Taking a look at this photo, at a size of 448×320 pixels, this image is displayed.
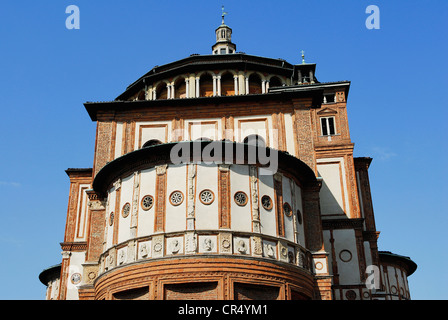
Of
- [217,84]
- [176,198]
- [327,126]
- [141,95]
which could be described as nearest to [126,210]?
[176,198]

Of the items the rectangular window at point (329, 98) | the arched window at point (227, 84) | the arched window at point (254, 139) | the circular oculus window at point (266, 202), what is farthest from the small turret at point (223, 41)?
the circular oculus window at point (266, 202)

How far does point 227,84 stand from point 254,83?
6.49ft

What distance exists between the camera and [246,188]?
2447 cm

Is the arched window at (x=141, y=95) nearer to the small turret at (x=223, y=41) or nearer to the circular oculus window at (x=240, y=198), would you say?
the small turret at (x=223, y=41)

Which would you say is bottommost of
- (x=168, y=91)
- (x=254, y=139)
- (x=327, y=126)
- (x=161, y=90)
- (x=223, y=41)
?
(x=254, y=139)

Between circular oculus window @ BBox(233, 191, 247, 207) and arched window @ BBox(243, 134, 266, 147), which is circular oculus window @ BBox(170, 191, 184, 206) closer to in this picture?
circular oculus window @ BBox(233, 191, 247, 207)

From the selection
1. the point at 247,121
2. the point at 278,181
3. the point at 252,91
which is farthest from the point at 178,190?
the point at 252,91

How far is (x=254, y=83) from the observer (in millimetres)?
38906

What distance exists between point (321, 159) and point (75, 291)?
17948 mm

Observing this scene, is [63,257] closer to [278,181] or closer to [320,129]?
[278,181]

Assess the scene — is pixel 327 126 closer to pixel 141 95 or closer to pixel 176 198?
pixel 141 95

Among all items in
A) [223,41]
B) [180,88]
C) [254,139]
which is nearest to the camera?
[254,139]

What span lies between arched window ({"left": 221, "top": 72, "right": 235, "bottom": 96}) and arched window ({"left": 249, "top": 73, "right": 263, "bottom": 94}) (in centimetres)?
131

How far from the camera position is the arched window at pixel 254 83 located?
3850cm
